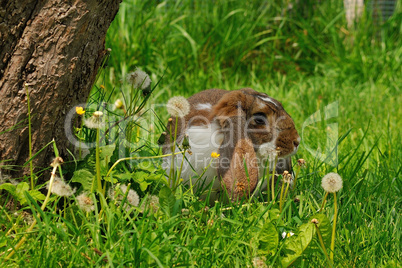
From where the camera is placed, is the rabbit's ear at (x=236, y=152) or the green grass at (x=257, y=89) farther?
the rabbit's ear at (x=236, y=152)

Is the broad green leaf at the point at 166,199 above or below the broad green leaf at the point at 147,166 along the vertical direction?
below

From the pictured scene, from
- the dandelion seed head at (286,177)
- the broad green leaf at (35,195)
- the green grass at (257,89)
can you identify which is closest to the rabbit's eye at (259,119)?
Answer: the green grass at (257,89)

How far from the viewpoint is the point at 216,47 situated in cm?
491

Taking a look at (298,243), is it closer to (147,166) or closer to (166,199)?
(166,199)

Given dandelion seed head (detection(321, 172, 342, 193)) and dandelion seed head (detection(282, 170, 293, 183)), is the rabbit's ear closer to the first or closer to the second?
dandelion seed head (detection(282, 170, 293, 183))

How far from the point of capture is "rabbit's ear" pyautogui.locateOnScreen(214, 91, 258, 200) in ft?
7.41

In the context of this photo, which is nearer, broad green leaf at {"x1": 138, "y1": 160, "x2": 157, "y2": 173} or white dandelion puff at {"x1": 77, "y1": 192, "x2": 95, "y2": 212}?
white dandelion puff at {"x1": 77, "y1": 192, "x2": 95, "y2": 212}

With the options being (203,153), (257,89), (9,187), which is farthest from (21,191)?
(257,89)

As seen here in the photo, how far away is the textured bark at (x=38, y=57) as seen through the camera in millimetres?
1934

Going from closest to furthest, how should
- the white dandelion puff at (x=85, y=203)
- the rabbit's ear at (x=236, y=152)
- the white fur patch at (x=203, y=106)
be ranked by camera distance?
the white dandelion puff at (x=85, y=203) < the rabbit's ear at (x=236, y=152) < the white fur patch at (x=203, y=106)

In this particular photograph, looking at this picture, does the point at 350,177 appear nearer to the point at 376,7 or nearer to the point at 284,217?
the point at 284,217

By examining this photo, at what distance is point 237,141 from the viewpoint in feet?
7.68

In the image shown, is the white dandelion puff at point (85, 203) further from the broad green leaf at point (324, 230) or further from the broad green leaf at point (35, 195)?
the broad green leaf at point (324, 230)

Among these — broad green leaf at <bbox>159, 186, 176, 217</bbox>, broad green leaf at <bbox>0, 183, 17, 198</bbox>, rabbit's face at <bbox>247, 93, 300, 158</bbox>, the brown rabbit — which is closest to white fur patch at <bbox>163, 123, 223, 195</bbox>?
the brown rabbit
